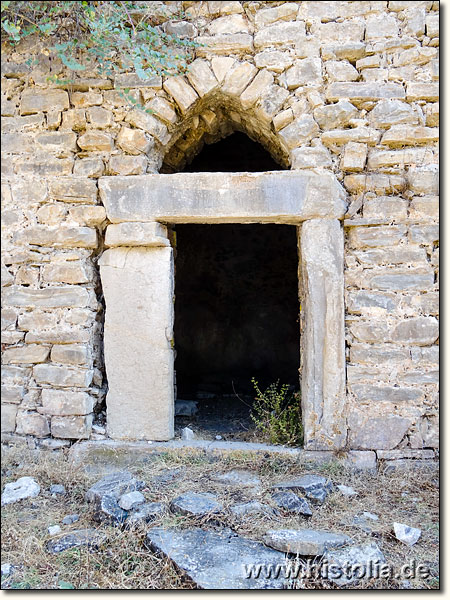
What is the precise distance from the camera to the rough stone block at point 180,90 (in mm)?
3635

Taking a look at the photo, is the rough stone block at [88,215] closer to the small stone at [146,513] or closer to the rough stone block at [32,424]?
the rough stone block at [32,424]

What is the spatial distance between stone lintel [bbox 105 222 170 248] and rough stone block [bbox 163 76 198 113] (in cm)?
91

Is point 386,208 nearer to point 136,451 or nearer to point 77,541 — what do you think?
point 136,451

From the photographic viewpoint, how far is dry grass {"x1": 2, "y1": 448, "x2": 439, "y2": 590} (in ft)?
7.68

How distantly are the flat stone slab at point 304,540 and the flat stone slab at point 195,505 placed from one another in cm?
37

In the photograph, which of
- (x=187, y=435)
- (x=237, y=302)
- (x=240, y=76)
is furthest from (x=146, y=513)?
(x=237, y=302)

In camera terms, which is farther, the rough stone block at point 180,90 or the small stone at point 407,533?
the rough stone block at point 180,90

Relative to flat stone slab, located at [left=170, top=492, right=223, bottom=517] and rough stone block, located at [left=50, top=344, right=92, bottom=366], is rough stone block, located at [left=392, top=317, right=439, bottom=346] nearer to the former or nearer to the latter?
flat stone slab, located at [left=170, top=492, right=223, bottom=517]

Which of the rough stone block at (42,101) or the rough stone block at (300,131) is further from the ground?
the rough stone block at (42,101)

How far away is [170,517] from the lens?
2779 mm

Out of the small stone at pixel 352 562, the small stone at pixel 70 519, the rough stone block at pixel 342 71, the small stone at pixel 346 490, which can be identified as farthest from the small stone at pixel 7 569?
the rough stone block at pixel 342 71

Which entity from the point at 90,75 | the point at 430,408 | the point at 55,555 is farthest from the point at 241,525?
the point at 90,75

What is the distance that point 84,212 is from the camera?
367cm

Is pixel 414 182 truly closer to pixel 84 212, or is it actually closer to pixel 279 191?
pixel 279 191
